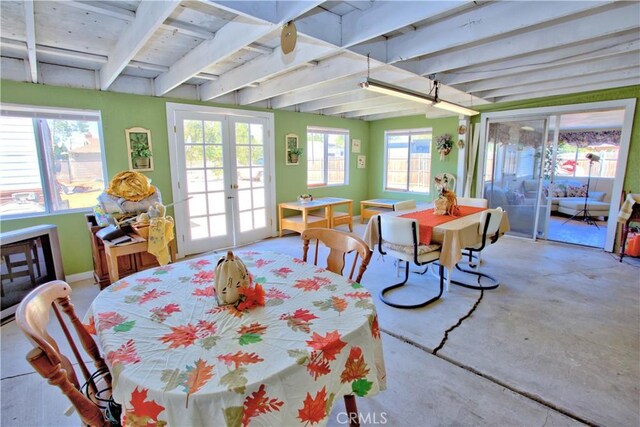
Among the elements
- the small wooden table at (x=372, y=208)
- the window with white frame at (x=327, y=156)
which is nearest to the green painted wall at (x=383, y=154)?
the small wooden table at (x=372, y=208)

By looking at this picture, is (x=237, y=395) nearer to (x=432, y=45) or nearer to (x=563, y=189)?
(x=432, y=45)

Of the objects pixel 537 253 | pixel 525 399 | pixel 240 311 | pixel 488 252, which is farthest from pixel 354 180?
pixel 240 311

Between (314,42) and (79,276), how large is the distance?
3.62 metres

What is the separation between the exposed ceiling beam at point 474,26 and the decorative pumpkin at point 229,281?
2141 millimetres

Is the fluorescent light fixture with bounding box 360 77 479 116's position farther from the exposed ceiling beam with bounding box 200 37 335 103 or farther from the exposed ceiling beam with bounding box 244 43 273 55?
the exposed ceiling beam with bounding box 244 43 273 55

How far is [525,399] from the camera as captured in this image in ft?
5.95

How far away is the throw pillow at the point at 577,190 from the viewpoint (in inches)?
286

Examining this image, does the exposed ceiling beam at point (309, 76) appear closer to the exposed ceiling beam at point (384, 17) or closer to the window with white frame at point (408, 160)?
the exposed ceiling beam at point (384, 17)

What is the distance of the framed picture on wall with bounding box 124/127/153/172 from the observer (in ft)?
12.4

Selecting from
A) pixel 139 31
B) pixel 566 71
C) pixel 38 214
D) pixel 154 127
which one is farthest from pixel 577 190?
pixel 38 214

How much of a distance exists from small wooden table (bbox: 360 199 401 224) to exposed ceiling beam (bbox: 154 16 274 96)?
423cm

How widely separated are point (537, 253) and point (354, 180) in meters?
3.65

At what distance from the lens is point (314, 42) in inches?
89.9

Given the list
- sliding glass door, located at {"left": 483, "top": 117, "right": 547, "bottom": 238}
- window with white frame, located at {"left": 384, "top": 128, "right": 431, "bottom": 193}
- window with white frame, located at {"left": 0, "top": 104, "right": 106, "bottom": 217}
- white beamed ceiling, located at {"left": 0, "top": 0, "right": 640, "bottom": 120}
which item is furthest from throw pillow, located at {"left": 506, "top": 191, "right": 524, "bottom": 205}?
window with white frame, located at {"left": 0, "top": 104, "right": 106, "bottom": 217}
